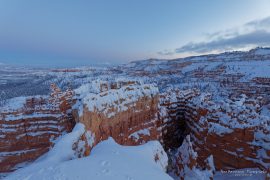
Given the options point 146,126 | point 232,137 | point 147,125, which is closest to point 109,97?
point 146,126

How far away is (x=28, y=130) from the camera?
92.6ft

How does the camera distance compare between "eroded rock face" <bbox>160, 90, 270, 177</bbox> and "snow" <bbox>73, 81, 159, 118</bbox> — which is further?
"snow" <bbox>73, 81, 159, 118</bbox>

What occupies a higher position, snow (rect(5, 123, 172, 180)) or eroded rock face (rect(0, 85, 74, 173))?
snow (rect(5, 123, 172, 180))

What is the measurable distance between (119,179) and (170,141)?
912 inches

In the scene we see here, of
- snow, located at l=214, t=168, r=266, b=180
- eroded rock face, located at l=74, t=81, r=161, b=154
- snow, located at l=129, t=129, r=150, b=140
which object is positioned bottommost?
snow, located at l=214, t=168, r=266, b=180

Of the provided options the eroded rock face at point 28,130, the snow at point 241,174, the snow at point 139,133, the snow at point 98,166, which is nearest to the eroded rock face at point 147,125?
the eroded rock face at point 28,130

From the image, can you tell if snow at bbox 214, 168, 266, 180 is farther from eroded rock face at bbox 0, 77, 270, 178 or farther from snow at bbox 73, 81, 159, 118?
snow at bbox 73, 81, 159, 118

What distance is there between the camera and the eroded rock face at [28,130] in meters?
26.6

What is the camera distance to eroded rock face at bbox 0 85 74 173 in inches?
1048

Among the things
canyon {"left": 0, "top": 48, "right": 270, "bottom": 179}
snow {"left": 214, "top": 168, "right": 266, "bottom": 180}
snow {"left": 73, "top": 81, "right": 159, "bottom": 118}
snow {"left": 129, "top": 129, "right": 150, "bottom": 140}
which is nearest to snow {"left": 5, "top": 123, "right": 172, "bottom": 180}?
canyon {"left": 0, "top": 48, "right": 270, "bottom": 179}

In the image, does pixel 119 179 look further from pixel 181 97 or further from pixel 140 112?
pixel 181 97

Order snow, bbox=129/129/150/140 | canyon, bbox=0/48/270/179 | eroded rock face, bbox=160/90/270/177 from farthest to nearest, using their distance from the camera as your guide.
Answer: snow, bbox=129/129/150/140 < eroded rock face, bbox=160/90/270/177 < canyon, bbox=0/48/270/179

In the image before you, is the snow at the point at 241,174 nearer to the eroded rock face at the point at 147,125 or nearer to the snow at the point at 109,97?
the eroded rock face at the point at 147,125

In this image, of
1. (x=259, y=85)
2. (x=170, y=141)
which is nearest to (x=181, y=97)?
(x=170, y=141)
